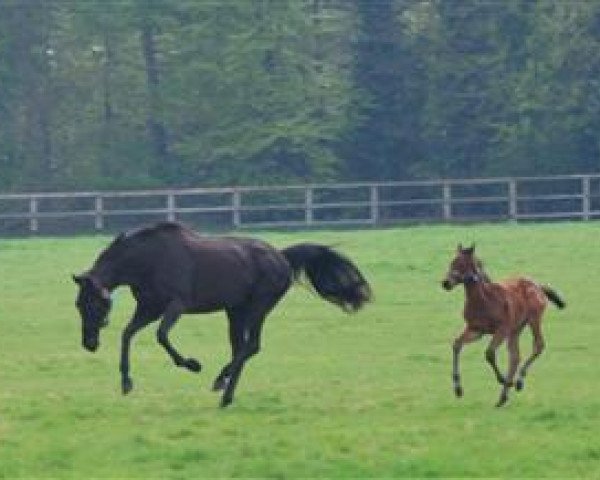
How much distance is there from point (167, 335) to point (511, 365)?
264 centimetres

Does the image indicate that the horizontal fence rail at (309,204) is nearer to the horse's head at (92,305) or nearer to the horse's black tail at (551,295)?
the horse's black tail at (551,295)

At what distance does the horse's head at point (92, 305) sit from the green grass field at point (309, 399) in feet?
1.62

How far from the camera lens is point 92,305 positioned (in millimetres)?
15820

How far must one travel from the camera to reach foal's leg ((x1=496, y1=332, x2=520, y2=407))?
48.5 ft

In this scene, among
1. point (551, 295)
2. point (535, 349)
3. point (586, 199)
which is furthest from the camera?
point (586, 199)

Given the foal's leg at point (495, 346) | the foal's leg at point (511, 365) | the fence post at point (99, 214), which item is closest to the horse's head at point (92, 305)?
the foal's leg at point (495, 346)

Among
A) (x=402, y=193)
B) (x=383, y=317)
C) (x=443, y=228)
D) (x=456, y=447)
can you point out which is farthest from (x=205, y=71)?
(x=456, y=447)

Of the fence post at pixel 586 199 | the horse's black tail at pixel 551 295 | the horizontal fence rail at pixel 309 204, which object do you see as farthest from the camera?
the horizontal fence rail at pixel 309 204

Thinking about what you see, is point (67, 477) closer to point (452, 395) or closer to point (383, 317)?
point (452, 395)

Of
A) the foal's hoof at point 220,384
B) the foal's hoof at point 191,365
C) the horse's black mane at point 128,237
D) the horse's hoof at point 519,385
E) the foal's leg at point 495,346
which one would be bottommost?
the foal's hoof at point 220,384

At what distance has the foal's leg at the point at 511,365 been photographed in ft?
48.5

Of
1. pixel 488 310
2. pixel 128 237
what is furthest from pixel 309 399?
pixel 128 237

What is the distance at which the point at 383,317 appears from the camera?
905 inches

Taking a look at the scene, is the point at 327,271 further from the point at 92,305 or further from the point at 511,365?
the point at 511,365
